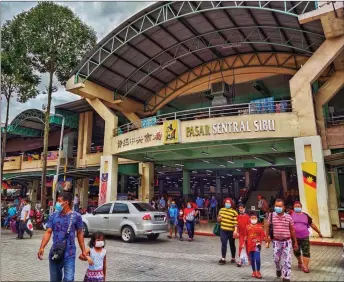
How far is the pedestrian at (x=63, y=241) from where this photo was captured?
4801mm

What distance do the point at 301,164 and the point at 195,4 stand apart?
10.6 metres

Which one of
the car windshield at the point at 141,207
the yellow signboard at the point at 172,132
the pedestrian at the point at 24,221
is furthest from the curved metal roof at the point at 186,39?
the car windshield at the point at 141,207

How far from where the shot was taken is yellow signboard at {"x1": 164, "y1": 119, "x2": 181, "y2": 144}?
1656cm

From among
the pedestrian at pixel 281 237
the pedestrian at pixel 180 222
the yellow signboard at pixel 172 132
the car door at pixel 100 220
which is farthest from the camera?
the yellow signboard at pixel 172 132

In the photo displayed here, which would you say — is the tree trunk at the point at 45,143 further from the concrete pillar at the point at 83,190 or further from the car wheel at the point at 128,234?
the car wheel at the point at 128,234

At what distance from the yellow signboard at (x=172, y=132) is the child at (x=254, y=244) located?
31.2ft

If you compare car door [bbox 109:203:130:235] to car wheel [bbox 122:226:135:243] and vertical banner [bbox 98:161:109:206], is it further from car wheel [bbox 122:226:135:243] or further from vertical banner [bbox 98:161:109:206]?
vertical banner [bbox 98:161:109:206]

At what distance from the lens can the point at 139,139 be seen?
59.9ft

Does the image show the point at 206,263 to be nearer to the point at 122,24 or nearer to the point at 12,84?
the point at 122,24

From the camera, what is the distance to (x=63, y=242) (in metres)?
4.85

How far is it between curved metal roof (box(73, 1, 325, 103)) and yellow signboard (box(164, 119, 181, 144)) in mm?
6093

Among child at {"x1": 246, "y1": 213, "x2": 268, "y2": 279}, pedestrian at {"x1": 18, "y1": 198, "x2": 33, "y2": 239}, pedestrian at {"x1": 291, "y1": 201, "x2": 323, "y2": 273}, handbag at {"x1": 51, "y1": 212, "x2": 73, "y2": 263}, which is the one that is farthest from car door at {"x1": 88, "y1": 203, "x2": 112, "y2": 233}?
handbag at {"x1": 51, "y1": 212, "x2": 73, "y2": 263}

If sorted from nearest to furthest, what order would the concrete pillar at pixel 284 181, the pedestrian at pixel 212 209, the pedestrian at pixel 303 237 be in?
the pedestrian at pixel 303 237 < the pedestrian at pixel 212 209 < the concrete pillar at pixel 284 181

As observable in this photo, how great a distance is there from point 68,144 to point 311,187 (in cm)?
2223
